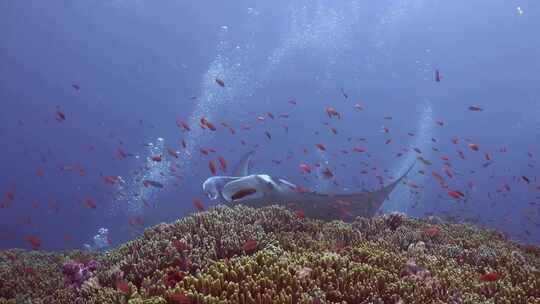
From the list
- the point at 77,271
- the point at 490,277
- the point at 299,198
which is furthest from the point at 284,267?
the point at 299,198

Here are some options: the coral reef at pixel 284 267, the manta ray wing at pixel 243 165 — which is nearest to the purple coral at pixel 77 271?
the coral reef at pixel 284 267

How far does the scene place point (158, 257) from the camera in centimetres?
496

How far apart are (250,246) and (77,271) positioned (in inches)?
101

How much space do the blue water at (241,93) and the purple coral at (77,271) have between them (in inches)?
1804

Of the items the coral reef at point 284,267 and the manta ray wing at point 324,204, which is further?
the manta ray wing at point 324,204

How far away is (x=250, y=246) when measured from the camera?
4.91m

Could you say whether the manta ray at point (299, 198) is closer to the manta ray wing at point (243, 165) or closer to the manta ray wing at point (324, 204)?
the manta ray wing at point (324, 204)

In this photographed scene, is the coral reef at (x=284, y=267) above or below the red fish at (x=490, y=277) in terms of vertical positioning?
above

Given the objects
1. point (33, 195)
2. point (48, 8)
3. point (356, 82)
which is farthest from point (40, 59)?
point (356, 82)

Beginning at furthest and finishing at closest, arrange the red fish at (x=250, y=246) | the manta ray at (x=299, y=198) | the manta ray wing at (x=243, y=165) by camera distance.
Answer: the manta ray wing at (x=243, y=165) < the manta ray at (x=299, y=198) < the red fish at (x=250, y=246)

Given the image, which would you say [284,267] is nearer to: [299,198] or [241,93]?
[299,198]

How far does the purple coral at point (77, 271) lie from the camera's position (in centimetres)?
531


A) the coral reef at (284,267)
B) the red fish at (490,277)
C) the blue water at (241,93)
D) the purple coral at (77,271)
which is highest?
the blue water at (241,93)

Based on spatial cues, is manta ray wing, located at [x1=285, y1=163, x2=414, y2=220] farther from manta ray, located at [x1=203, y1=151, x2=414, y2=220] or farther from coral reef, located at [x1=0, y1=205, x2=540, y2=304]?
coral reef, located at [x1=0, y1=205, x2=540, y2=304]
